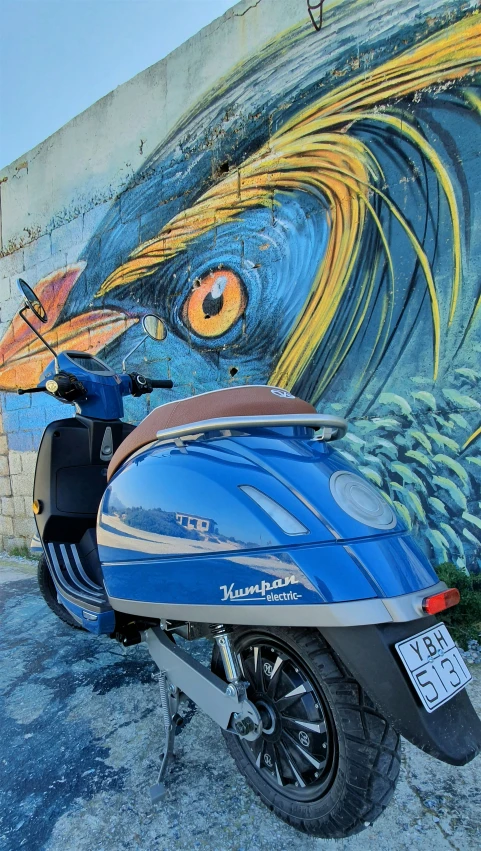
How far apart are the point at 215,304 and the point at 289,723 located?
2.61 meters

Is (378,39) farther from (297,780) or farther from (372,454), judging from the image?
(297,780)

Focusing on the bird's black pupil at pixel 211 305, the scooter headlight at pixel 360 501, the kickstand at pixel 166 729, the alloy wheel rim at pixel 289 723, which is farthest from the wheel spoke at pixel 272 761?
the bird's black pupil at pixel 211 305

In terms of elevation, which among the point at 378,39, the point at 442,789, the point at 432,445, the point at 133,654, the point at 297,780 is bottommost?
the point at 133,654

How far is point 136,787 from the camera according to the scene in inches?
56.6

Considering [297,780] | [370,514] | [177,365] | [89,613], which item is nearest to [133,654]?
[89,613]

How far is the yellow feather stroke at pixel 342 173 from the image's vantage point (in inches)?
93.5

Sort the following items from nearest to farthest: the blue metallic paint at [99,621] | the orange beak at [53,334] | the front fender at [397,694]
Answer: the front fender at [397,694] < the blue metallic paint at [99,621] < the orange beak at [53,334]

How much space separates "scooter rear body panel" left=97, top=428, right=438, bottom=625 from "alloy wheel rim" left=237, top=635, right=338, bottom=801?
18 centimetres

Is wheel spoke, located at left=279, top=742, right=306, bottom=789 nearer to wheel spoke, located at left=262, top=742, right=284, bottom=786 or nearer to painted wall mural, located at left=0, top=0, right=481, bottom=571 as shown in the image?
wheel spoke, located at left=262, top=742, right=284, bottom=786

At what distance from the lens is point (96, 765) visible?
5.08ft

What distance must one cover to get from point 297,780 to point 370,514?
2.11ft

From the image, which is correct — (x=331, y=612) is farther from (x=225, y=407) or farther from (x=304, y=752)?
(x=225, y=407)

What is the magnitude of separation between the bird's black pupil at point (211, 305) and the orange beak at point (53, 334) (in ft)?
2.58

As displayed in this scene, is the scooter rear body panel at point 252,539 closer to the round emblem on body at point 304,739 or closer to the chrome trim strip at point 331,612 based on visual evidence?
the chrome trim strip at point 331,612
